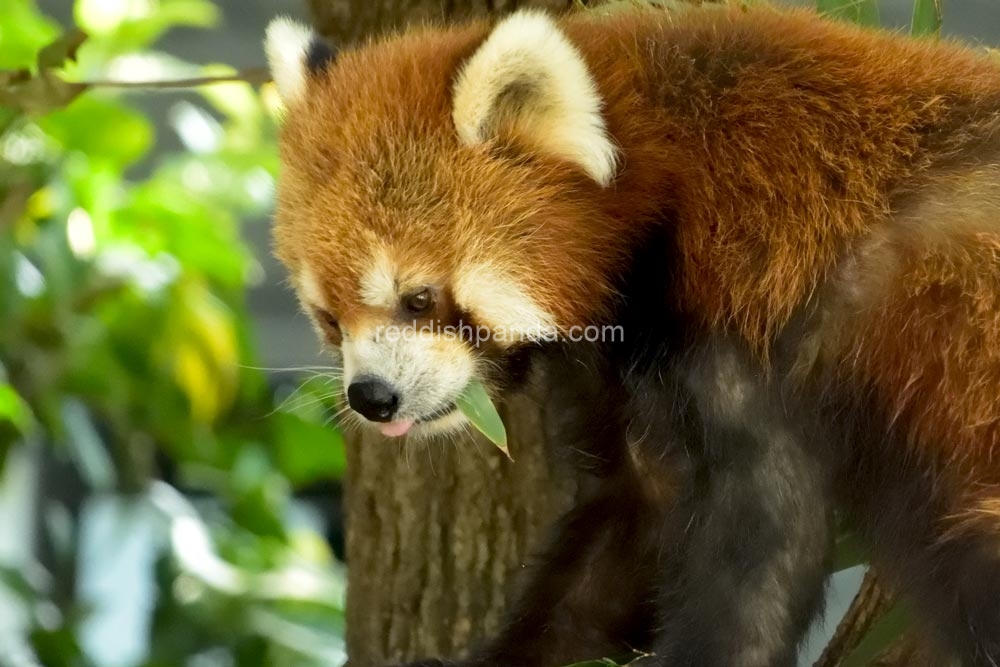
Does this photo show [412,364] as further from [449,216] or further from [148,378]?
[148,378]

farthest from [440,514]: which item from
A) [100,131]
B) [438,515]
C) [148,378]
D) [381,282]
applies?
[100,131]

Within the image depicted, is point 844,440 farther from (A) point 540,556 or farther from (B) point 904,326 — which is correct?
(A) point 540,556

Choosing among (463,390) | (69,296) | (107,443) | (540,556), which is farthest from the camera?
(107,443)

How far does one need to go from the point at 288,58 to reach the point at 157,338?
1.55 meters

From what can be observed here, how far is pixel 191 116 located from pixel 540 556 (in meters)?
2.03

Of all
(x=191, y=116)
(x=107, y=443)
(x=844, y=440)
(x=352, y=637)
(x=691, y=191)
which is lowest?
(x=107, y=443)

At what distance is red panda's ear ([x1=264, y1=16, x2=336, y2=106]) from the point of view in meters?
1.83

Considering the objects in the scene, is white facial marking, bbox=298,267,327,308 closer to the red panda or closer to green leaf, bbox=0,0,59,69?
the red panda

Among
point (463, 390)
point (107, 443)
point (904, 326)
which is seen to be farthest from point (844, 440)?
point (107, 443)

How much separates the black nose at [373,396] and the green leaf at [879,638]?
735mm

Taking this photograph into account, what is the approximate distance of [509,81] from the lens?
154 centimetres

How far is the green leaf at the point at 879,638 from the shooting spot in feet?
5.27

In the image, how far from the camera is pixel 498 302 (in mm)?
1644

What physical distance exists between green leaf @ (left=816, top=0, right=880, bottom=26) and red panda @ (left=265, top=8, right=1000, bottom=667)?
17 centimetres
